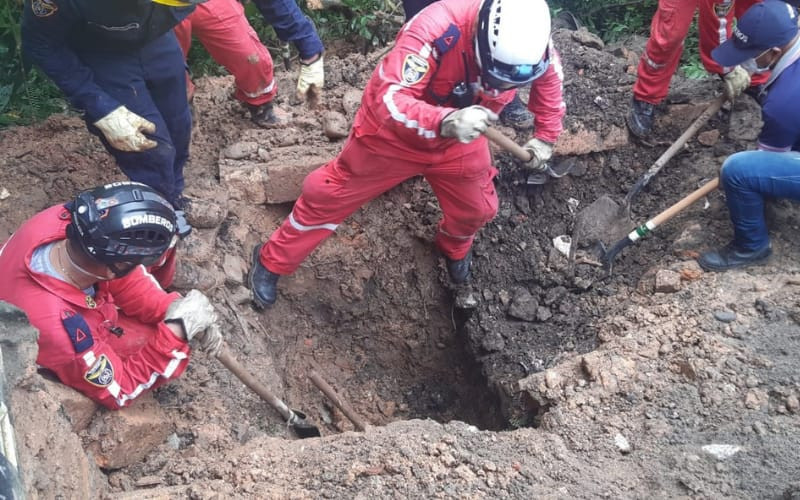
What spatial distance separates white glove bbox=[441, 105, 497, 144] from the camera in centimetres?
294

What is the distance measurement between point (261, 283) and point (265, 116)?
1260 mm

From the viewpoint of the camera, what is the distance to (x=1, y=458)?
5.69ft

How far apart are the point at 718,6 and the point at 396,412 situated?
348 cm

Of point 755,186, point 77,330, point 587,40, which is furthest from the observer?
point 587,40

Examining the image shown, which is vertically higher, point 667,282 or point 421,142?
point 421,142

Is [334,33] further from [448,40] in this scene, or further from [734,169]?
[734,169]

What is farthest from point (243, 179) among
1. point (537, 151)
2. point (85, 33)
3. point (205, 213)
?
point (537, 151)

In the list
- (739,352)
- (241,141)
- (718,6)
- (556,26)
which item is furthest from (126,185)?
(556,26)

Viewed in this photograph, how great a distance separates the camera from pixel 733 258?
3.80 metres

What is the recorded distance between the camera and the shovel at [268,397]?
307 cm

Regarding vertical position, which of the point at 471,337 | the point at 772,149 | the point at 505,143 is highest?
the point at 505,143

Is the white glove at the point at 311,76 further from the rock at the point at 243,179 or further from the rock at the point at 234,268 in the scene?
the rock at the point at 234,268

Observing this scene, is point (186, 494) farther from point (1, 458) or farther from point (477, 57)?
point (477, 57)

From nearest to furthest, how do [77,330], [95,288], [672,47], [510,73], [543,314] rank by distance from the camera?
[77,330] → [95,288] → [510,73] → [543,314] → [672,47]
